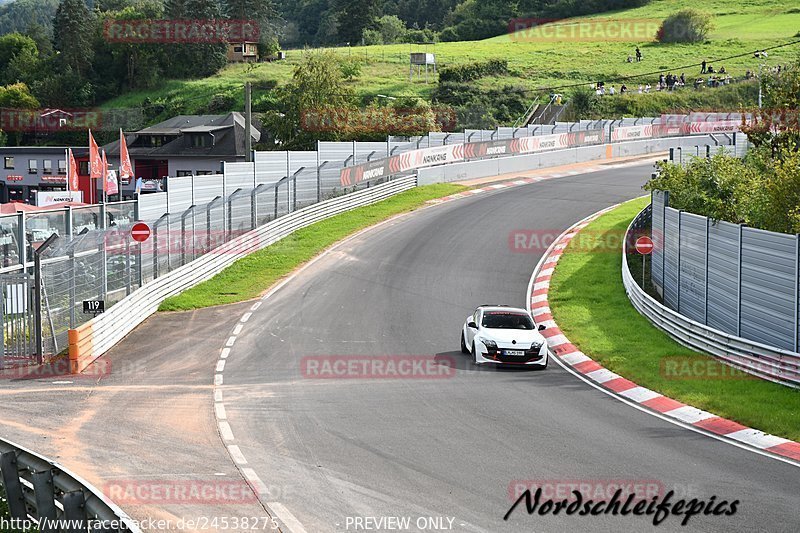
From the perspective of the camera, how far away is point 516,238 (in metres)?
37.2

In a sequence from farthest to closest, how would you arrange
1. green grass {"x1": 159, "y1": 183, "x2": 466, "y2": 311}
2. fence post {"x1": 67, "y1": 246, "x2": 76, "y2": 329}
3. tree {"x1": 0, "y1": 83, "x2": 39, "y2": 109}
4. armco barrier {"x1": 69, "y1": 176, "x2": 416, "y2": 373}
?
1. tree {"x1": 0, "y1": 83, "x2": 39, "y2": 109}
2. green grass {"x1": 159, "y1": 183, "x2": 466, "y2": 311}
3. fence post {"x1": 67, "y1": 246, "x2": 76, "y2": 329}
4. armco barrier {"x1": 69, "y1": 176, "x2": 416, "y2": 373}

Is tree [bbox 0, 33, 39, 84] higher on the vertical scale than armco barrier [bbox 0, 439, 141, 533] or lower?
higher

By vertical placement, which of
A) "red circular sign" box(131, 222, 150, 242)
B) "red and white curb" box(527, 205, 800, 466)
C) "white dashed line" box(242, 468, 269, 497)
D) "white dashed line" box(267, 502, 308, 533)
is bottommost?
"red and white curb" box(527, 205, 800, 466)

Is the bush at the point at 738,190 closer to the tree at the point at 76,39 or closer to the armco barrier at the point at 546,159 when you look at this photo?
the armco barrier at the point at 546,159

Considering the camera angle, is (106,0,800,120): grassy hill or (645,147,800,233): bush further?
(106,0,800,120): grassy hill

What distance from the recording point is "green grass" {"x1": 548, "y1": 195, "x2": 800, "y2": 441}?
693 inches

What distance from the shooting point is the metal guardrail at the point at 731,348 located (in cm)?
1891

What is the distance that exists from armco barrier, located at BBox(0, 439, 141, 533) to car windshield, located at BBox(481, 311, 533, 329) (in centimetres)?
1219

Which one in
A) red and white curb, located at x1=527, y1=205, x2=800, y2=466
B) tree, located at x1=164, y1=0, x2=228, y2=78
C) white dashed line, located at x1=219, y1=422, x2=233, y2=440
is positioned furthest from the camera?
tree, located at x1=164, y1=0, x2=228, y2=78

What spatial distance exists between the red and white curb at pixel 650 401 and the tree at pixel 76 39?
122 metres

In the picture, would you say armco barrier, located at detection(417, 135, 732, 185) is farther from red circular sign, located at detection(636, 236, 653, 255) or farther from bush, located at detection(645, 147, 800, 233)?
red circular sign, located at detection(636, 236, 653, 255)

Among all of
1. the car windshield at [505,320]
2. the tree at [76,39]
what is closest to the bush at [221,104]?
the tree at [76,39]

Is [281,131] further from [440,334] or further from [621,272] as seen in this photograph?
[440,334]

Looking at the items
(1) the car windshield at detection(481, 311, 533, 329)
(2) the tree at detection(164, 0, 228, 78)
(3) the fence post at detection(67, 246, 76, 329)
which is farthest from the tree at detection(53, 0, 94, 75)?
(1) the car windshield at detection(481, 311, 533, 329)
